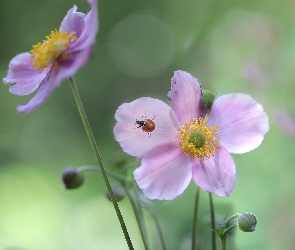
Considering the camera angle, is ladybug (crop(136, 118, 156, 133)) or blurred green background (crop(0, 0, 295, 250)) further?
blurred green background (crop(0, 0, 295, 250))

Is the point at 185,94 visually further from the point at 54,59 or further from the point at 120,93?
the point at 120,93

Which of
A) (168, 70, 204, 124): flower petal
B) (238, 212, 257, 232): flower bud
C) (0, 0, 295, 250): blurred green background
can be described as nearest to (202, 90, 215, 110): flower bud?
(168, 70, 204, 124): flower petal

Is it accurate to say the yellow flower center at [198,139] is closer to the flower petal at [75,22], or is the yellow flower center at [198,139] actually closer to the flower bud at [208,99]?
the flower bud at [208,99]

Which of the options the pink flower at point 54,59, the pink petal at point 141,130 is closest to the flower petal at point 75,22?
the pink flower at point 54,59

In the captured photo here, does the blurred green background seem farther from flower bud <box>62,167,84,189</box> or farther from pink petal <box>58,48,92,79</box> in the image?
pink petal <box>58,48,92,79</box>

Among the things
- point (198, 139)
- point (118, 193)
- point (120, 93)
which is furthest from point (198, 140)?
point (120, 93)

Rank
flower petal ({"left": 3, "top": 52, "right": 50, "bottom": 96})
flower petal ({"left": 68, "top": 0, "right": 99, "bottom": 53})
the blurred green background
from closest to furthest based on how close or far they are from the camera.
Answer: flower petal ({"left": 68, "top": 0, "right": 99, "bottom": 53}) → flower petal ({"left": 3, "top": 52, "right": 50, "bottom": 96}) → the blurred green background

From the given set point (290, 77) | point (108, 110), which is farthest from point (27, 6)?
point (290, 77)
